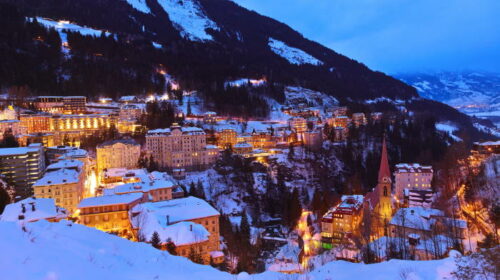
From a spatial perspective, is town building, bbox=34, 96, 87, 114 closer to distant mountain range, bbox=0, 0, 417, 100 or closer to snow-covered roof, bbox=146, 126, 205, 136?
snow-covered roof, bbox=146, 126, 205, 136

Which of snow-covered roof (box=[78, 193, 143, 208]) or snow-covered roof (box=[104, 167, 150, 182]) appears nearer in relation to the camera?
snow-covered roof (box=[78, 193, 143, 208])

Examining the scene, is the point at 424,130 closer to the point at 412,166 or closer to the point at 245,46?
the point at 412,166

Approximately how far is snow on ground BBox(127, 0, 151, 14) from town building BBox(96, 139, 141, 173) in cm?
12219

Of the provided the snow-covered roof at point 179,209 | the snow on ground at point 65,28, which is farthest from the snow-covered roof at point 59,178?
the snow on ground at point 65,28

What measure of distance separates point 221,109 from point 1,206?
57647mm

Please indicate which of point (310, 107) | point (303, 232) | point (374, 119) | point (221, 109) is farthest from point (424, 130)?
point (303, 232)

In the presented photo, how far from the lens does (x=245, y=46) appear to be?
6112 inches

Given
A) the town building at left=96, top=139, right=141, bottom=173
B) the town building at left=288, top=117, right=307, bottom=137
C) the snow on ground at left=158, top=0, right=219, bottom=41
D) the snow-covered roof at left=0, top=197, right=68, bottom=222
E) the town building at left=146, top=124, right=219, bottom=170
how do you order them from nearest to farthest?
the snow-covered roof at left=0, top=197, right=68, bottom=222, the town building at left=96, top=139, right=141, bottom=173, the town building at left=146, top=124, right=219, bottom=170, the town building at left=288, top=117, right=307, bottom=137, the snow on ground at left=158, top=0, right=219, bottom=41

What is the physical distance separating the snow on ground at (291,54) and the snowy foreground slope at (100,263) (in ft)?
484

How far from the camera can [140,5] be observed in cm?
15100

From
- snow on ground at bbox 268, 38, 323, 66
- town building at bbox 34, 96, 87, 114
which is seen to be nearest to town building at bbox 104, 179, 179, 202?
town building at bbox 34, 96, 87, 114

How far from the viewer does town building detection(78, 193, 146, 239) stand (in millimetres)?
26781

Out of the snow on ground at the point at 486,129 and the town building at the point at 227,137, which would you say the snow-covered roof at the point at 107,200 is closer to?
the town building at the point at 227,137

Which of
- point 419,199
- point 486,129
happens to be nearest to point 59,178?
point 419,199
